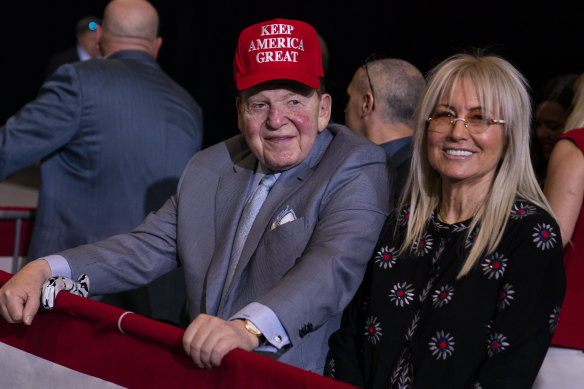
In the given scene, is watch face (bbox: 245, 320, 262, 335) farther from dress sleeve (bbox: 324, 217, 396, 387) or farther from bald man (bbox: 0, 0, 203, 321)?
bald man (bbox: 0, 0, 203, 321)

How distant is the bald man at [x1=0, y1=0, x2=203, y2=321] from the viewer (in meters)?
2.87

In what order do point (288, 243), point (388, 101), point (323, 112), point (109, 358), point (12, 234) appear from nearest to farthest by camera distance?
1. point (109, 358)
2. point (288, 243)
3. point (323, 112)
4. point (388, 101)
5. point (12, 234)

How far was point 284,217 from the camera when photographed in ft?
5.98

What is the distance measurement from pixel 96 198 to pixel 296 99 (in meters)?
1.36

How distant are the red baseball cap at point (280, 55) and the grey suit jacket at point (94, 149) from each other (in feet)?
3.94

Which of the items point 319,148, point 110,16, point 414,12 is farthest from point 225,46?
point 319,148

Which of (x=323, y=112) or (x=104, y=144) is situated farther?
(x=104, y=144)

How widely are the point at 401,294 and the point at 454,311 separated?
0.51 ft

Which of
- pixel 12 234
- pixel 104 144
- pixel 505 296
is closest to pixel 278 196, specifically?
pixel 505 296

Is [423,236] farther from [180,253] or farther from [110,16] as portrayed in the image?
[110,16]

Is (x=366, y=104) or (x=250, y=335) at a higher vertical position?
(x=366, y=104)

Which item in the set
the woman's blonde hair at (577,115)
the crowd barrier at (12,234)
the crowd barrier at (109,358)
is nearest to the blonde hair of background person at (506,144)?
the crowd barrier at (109,358)

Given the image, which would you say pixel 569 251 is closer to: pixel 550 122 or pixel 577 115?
pixel 577 115

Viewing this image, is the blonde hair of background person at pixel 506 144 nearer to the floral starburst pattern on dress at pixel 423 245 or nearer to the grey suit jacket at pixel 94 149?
the floral starburst pattern on dress at pixel 423 245
